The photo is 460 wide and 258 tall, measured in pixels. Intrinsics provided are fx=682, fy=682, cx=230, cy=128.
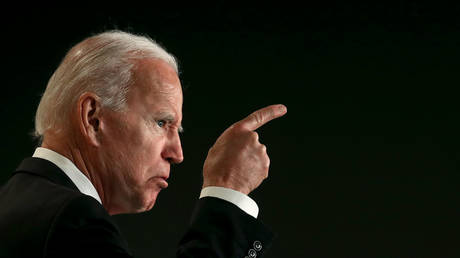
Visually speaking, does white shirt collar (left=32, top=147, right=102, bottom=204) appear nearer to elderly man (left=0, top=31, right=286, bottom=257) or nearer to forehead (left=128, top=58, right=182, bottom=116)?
elderly man (left=0, top=31, right=286, bottom=257)

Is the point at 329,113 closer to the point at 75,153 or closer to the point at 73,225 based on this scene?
the point at 75,153

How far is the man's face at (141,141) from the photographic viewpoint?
41.9 inches

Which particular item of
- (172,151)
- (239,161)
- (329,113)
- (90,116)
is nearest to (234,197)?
(239,161)

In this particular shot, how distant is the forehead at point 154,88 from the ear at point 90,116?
0.05 m

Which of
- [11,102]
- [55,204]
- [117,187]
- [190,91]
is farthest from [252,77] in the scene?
[55,204]

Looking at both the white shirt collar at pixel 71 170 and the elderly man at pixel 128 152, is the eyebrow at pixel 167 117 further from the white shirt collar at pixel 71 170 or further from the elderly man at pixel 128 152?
the white shirt collar at pixel 71 170

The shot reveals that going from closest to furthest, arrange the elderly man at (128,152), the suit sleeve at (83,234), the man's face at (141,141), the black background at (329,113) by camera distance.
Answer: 1. the suit sleeve at (83,234)
2. the elderly man at (128,152)
3. the man's face at (141,141)
4. the black background at (329,113)

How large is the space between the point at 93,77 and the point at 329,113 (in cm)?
169

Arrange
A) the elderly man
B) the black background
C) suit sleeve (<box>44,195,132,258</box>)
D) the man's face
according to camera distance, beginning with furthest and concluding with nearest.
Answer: the black background, the man's face, the elderly man, suit sleeve (<box>44,195,132,258</box>)

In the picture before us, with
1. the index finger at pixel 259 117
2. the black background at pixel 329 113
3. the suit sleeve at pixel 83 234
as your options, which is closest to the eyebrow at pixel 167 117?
the index finger at pixel 259 117

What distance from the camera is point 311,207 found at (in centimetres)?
263

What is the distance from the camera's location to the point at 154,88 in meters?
1.09

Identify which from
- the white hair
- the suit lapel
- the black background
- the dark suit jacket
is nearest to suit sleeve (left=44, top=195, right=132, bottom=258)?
the dark suit jacket

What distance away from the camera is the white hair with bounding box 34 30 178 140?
1.07 meters
